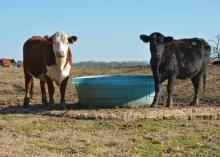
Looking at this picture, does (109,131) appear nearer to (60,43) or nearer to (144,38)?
(60,43)

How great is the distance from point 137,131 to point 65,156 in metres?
2.62

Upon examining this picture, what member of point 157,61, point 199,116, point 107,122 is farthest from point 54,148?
point 157,61

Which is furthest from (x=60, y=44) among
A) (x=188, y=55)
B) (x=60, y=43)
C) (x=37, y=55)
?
(x=188, y=55)

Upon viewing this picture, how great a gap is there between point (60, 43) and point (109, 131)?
3.70 metres

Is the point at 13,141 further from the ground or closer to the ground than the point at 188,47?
closer to the ground

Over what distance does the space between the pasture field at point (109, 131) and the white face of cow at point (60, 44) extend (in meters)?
1.35

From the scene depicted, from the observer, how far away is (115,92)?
1356 centimetres

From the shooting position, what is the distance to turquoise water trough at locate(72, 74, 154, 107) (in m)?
13.6

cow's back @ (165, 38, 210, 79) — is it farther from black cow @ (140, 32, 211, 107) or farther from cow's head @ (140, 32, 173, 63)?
cow's head @ (140, 32, 173, 63)

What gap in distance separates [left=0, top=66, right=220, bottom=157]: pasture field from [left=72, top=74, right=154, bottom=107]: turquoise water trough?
0.96 feet

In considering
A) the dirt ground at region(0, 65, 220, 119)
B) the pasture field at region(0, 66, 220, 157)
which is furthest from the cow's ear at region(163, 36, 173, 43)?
the pasture field at region(0, 66, 220, 157)

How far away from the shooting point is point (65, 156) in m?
8.21

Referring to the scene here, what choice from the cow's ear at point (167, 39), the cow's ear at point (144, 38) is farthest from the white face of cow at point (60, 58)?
the cow's ear at point (167, 39)

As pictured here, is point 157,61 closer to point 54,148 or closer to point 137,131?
point 137,131
